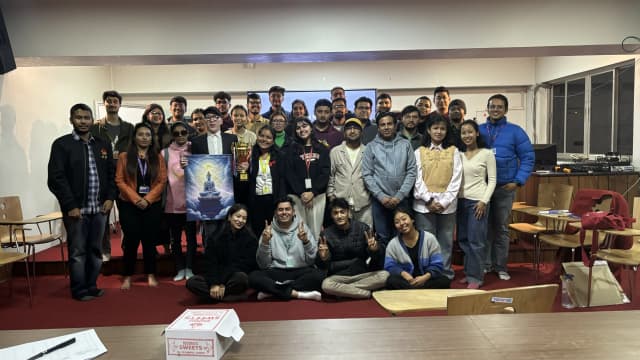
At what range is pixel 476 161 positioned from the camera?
13.1 ft

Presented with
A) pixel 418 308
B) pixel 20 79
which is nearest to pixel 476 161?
pixel 418 308

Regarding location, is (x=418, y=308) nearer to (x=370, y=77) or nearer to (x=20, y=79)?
(x=20, y=79)

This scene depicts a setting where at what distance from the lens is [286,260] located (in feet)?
12.7

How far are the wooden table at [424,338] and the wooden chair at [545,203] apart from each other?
10.8ft

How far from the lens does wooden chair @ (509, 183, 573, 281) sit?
4.53 metres

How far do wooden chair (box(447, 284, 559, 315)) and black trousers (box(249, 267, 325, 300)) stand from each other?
88.4 inches

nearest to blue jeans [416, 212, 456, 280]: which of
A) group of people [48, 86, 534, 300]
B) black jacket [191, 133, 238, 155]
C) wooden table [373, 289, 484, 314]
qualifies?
group of people [48, 86, 534, 300]

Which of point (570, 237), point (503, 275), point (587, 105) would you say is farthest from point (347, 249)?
point (587, 105)

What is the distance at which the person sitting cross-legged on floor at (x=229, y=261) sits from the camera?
371 cm

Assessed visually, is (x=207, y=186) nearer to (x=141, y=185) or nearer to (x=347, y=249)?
(x=141, y=185)

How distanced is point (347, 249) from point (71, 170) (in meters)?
2.51

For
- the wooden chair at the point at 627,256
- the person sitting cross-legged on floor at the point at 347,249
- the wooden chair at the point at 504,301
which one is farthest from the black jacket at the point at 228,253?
the wooden chair at the point at 627,256

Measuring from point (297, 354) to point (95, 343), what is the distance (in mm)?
618

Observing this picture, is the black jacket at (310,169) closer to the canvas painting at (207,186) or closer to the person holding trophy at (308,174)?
the person holding trophy at (308,174)
